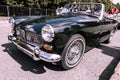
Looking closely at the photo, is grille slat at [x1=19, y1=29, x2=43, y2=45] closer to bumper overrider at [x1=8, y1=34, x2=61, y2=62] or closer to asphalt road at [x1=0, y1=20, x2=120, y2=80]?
bumper overrider at [x1=8, y1=34, x2=61, y2=62]

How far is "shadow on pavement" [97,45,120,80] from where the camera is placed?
3680 millimetres

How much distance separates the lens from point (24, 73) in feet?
11.7

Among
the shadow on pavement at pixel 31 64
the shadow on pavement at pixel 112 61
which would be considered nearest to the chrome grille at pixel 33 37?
the shadow on pavement at pixel 31 64

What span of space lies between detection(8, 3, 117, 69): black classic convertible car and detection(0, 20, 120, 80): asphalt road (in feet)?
0.82

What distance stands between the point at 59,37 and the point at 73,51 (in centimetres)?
68

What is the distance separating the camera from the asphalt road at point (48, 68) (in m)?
3.49

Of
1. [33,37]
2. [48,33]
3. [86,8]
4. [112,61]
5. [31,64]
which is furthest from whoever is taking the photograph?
[86,8]

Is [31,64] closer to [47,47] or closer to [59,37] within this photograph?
[47,47]

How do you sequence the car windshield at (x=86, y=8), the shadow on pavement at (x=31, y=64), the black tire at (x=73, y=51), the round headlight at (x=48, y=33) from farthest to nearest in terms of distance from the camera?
→ 1. the car windshield at (x=86, y=8)
2. the shadow on pavement at (x=31, y=64)
3. the black tire at (x=73, y=51)
4. the round headlight at (x=48, y=33)

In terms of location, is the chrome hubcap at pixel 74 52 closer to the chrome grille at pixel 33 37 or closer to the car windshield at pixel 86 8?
the chrome grille at pixel 33 37

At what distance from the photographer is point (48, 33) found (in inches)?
130

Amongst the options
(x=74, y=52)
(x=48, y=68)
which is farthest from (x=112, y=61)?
(x=48, y=68)

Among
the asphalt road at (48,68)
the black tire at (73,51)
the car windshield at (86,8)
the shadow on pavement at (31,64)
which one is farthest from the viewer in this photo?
the car windshield at (86,8)

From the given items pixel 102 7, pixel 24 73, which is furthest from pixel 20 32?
pixel 102 7
